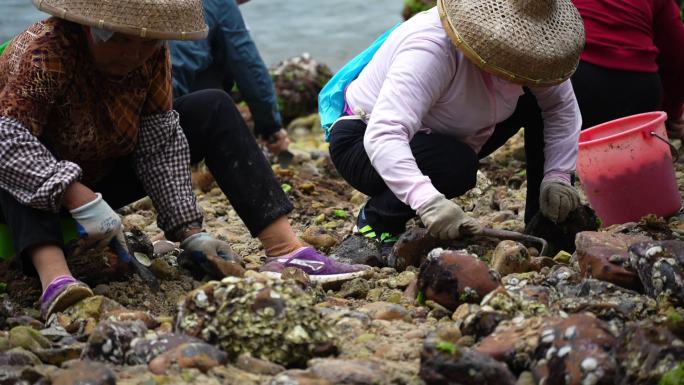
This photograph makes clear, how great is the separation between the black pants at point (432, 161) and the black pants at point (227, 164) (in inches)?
14.4

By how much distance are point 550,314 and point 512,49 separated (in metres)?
0.94

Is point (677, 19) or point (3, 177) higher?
point (3, 177)

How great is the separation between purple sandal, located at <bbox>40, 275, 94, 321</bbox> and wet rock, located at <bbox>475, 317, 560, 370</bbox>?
3.76ft

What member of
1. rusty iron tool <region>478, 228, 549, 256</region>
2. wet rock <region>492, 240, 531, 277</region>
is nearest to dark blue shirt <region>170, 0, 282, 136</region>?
rusty iron tool <region>478, 228, 549, 256</region>

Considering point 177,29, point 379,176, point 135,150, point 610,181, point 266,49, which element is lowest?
point 266,49

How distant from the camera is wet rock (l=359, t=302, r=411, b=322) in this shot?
3012 mm

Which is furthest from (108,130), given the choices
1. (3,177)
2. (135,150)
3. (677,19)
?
(677,19)

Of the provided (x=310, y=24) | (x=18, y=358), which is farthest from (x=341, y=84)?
(x=310, y=24)

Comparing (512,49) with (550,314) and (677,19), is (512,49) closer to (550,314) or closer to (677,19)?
(550,314)

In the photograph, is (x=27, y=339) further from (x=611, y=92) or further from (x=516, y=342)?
(x=611, y=92)

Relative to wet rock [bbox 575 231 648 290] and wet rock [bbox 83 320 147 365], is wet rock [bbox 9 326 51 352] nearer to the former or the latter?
wet rock [bbox 83 320 147 365]

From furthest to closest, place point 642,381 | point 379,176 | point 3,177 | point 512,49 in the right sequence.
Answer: point 379,176, point 512,49, point 3,177, point 642,381

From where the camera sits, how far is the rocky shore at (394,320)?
2441 millimetres

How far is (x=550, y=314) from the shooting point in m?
2.83
